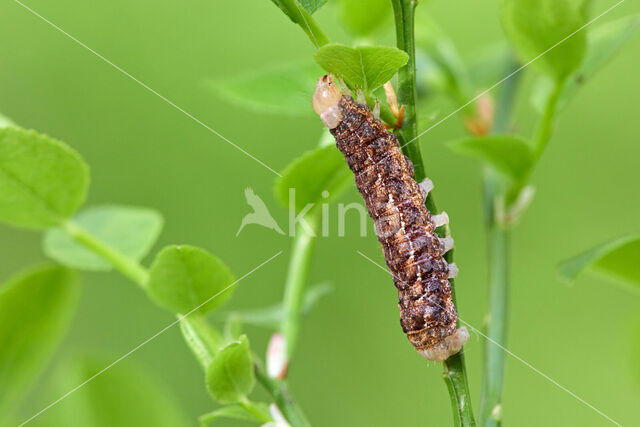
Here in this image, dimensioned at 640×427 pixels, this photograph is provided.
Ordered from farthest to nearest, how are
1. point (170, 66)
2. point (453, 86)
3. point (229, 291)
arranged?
point (170, 66), point (453, 86), point (229, 291)

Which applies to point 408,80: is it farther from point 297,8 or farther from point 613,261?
point 613,261

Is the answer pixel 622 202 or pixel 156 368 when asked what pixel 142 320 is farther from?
pixel 622 202

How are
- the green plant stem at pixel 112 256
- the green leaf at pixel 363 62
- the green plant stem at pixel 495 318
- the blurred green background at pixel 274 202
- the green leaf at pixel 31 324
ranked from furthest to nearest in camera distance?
the blurred green background at pixel 274 202, the green leaf at pixel 31 324, the green plant stem at pixel 112 256, the green plant stem at pixel 495 318, the green leaf at pixel 363 62

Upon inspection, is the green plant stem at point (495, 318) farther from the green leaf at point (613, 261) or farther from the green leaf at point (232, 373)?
the green leaf at point (232, 373)

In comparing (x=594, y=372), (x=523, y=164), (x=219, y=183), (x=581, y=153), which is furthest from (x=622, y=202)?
(x=523, y=164)

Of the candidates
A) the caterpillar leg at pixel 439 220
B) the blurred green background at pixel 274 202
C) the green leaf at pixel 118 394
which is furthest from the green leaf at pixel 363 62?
the blurred green background at pixel 274 202

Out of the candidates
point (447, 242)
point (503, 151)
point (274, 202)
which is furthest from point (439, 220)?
point (274, 202)
